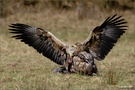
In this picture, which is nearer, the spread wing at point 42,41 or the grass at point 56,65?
the grass at point 56,65

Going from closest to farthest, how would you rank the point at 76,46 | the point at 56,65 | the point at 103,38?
the point at 76,46 → the point at 103,38 → the point at 56,65

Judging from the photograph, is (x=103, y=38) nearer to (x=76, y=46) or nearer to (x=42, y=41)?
(x=76, y=46)

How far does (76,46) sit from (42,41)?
742mm

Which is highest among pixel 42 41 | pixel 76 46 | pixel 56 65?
pixel 42 41


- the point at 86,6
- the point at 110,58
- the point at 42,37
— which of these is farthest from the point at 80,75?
the point at 86,6

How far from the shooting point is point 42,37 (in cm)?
954

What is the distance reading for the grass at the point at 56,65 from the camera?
8.10 m

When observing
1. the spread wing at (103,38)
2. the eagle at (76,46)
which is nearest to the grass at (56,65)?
the eagle at (76,46)

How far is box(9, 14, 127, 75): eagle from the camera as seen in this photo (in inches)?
357

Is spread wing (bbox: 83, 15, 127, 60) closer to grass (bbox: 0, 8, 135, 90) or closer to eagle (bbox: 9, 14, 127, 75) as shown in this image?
eagle (bbox: 9, 14, 127, 75)

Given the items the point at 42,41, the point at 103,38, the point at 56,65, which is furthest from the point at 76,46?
the point at 56,65

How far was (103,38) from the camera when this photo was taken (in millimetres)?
9484

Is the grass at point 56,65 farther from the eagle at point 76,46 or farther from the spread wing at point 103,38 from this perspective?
the spread wing at point 103,38

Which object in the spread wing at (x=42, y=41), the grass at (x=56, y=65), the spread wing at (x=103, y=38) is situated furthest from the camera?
the spread wing at (x=42, y=41)
